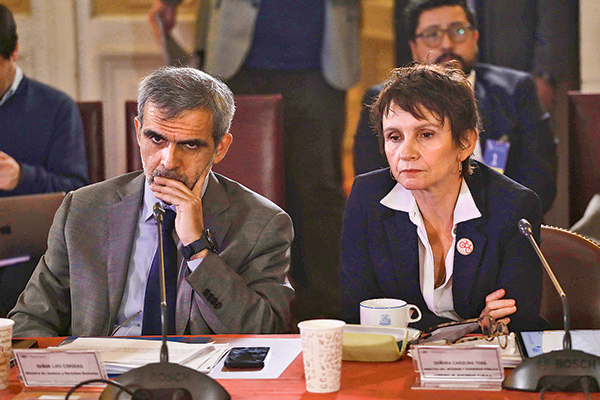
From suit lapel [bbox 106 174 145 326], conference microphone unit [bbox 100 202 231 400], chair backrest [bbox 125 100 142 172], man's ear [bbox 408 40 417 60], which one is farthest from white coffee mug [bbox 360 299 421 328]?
man's ear [bbox 408 40 417 60]

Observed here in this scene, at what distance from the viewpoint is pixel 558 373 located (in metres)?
0.96

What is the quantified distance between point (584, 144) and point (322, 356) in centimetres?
198

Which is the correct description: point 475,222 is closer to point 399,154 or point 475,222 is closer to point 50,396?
point 399,154

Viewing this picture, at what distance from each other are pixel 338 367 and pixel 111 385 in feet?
1.09

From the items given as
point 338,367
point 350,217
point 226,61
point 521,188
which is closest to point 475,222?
point 521,188

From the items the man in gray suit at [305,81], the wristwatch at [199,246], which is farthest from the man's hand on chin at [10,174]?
the wristwatch at [199,246]

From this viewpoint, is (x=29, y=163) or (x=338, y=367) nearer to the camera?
(x=338, y=367)

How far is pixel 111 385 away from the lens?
973 mm

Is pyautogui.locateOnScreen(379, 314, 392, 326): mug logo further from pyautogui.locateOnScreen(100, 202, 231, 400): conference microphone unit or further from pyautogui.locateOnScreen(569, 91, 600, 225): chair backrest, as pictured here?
pyautogui.locateOnScreen(569, 91, 600, 225): chair backrest

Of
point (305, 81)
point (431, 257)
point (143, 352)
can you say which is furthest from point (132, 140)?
point (143, 352)

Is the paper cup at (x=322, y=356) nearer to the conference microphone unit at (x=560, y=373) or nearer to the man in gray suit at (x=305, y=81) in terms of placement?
the conference microphone unit at (x=560, y=373)

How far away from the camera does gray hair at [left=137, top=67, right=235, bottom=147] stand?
5.10 ft

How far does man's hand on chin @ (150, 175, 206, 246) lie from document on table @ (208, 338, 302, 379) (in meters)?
0.31

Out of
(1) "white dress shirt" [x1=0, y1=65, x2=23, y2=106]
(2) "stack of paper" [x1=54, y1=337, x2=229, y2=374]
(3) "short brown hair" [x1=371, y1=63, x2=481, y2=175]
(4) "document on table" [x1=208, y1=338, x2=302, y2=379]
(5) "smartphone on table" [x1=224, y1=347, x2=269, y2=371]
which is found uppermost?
(1) "white dress shirt" [x1=0, y1=65, x2=23, y2=106]
